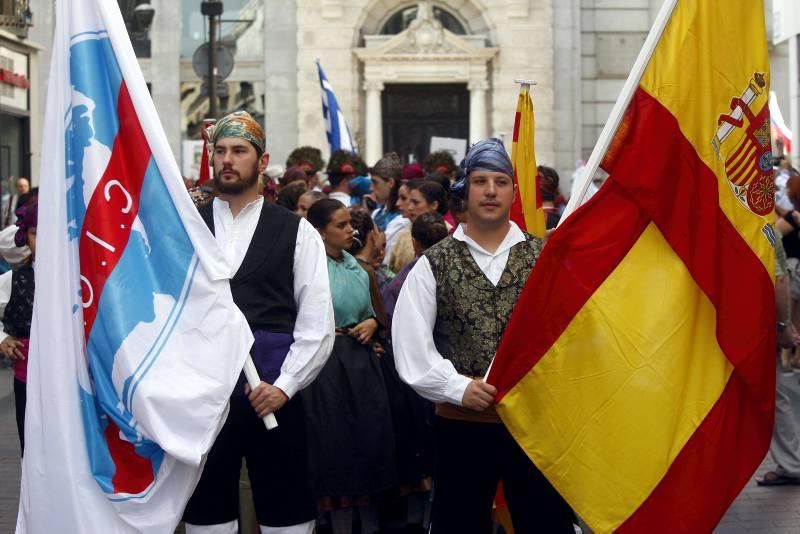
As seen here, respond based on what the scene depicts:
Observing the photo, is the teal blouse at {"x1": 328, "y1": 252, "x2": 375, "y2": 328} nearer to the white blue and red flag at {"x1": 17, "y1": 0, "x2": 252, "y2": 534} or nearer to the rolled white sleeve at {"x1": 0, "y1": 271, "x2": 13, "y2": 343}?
the rolled white sleeve at {"x1": 0, "y1": 271, "x2": 13, "y2": 343}

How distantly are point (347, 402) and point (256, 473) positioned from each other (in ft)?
6.49

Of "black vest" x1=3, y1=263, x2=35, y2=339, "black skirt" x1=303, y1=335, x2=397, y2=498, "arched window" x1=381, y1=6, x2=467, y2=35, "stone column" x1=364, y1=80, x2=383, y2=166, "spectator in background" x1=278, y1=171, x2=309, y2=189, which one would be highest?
"arched window" x1=381, y1=6, x2=467, y2=35

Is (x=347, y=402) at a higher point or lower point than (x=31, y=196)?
lower

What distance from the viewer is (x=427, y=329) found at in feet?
18.3

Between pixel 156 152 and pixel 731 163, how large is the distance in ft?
7.34

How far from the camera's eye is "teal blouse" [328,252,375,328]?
25.0 ft

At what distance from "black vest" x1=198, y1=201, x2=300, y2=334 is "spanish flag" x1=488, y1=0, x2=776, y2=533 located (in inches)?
34.7

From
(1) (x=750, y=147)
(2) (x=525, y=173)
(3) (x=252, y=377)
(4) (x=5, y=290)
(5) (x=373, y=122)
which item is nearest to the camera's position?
(3) (x=252, y=377)

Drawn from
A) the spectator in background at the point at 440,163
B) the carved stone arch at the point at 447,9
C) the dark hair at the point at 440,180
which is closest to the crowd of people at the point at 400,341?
the dark hair at the point at 440,180

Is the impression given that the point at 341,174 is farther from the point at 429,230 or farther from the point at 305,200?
the point at 429,230

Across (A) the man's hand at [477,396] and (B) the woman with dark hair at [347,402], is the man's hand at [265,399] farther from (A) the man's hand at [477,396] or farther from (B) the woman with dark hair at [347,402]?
(B) the woman with dark hair at [347,402]

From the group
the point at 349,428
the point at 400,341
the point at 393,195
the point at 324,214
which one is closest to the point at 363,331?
the point at 349,428

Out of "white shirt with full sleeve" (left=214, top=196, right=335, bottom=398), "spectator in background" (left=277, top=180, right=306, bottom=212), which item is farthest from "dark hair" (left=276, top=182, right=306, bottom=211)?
"white shirt with full sleeve" (left=214, top=196, right=335, bottom=398)

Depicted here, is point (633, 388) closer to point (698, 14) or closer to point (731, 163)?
point (731, 163)
